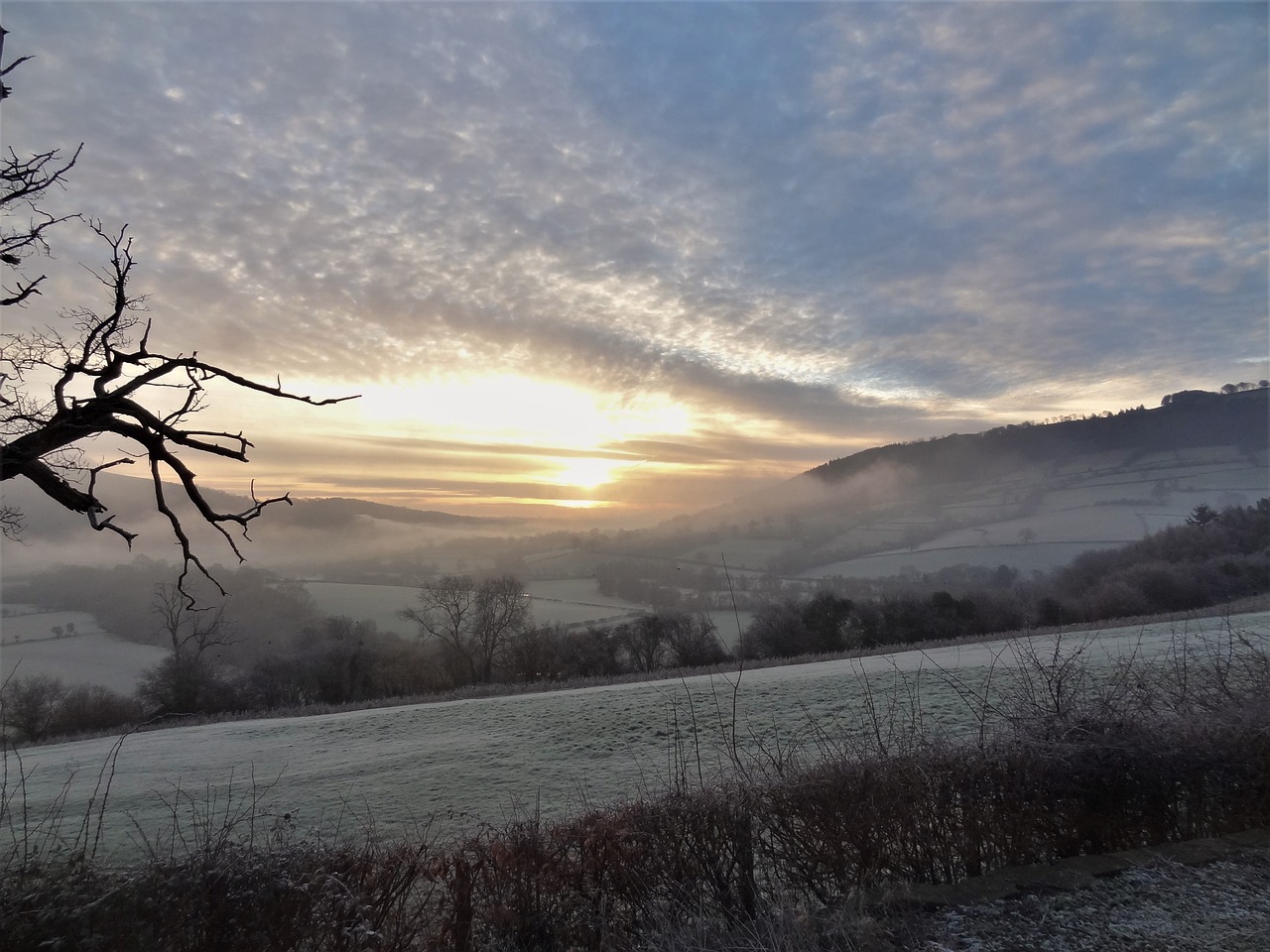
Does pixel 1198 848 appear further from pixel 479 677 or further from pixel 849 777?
pixel 479 677

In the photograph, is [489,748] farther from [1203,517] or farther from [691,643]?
[1203,517]

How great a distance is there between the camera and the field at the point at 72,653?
1750 inches

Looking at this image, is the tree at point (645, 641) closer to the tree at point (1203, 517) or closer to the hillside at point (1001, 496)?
the hillside at point (1001, 496)

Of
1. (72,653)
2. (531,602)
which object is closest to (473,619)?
(531,602)

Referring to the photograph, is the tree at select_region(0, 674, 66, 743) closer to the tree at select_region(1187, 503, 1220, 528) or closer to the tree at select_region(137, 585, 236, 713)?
the tree at select_region(137, 585, 236, 713)

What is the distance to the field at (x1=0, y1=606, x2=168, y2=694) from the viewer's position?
146ft

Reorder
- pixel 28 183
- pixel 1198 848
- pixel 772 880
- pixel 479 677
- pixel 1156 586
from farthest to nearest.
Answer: pixel 479 677, pixel 1156 586, pixel 28 183, pixel 1198 848, pixel 772 880

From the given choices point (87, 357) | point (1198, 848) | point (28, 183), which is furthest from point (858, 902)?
point (28, 183)

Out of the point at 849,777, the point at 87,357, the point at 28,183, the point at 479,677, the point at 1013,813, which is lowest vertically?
the point at 479,677

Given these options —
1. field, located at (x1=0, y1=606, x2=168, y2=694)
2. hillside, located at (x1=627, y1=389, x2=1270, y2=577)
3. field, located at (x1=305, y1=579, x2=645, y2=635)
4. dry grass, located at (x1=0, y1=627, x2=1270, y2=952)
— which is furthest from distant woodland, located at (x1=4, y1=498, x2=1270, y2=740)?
dry grass, located at (x1=0, y1=627, x2=1270, y2=952)

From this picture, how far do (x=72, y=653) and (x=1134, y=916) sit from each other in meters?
66.5

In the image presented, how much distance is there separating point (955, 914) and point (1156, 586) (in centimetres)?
5485

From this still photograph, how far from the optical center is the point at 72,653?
168 ft

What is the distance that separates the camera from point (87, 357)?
26.5 feet
